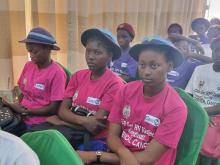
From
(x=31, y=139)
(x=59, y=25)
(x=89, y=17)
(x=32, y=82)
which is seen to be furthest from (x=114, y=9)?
(x=31, y=139)

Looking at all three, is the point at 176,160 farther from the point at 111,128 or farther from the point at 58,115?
the point at 58,115

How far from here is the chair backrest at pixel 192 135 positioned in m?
1.30

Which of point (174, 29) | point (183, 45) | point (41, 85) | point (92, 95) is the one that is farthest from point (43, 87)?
point (174, 29)

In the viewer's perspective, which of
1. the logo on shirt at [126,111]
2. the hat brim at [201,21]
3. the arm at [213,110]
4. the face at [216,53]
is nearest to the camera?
the logo on shirt at [126,111]

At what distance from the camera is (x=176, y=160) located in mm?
1372

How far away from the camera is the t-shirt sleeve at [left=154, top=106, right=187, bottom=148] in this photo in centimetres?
127

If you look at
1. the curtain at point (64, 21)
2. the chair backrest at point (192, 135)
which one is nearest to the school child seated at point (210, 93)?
the chair backrest at point (192, 135)

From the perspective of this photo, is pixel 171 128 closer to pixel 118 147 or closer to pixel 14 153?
pixel 118 147

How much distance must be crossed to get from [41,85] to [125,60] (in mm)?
959

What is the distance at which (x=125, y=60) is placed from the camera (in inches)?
101

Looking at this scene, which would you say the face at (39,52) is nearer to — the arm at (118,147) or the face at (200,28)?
the arm at (118,147)

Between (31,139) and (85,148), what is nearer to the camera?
(31,139)

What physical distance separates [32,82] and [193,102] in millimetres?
939

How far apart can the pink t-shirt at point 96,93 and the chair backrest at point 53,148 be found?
66 centimetres
